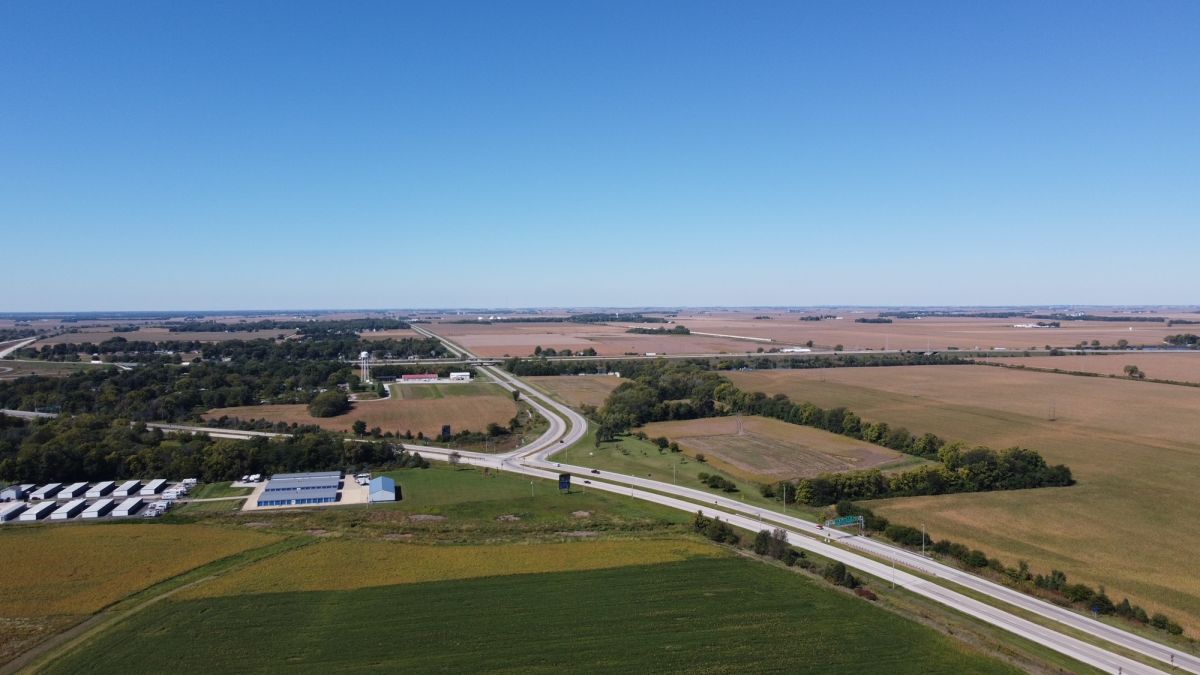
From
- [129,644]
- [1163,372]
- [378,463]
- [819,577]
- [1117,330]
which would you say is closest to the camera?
[129,644]

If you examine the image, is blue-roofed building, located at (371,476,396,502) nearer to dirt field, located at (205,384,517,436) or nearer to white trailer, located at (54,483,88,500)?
dirt field, located at (205,384,517,436)

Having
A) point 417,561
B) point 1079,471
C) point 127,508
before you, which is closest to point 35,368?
point 127,508

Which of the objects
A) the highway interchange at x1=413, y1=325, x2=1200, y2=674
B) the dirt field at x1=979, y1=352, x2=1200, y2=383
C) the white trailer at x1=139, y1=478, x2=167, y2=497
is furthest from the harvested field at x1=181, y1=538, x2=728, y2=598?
the dirt field at x1=979, y1=352, x2=1200, y2=383

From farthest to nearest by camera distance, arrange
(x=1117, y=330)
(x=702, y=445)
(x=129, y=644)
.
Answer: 1. (x=1117, y=330)
2. (x=702, y=445)
3. (x=129, y=644)

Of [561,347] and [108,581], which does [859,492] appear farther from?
[561,347]

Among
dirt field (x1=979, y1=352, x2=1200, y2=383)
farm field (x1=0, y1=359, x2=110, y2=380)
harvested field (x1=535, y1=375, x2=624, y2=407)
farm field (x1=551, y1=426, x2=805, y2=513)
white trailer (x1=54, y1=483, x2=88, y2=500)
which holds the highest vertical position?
dirt field (x1=979, y1=352, x2=1200, y2=383)

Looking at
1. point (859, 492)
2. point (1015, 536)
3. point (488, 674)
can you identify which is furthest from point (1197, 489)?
point (488, 674)
